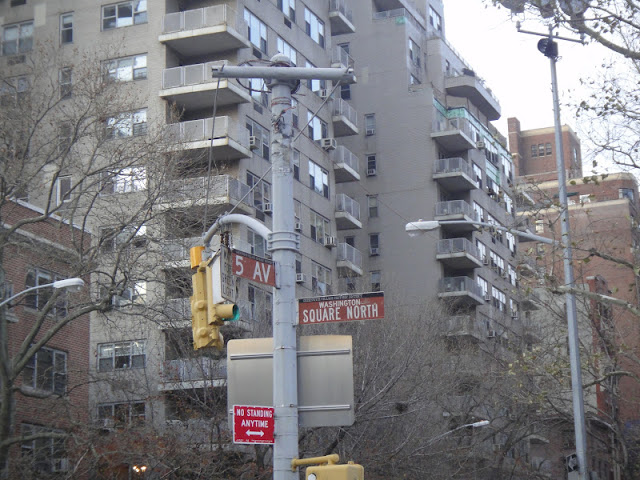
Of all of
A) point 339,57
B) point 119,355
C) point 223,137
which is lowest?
point 119,355

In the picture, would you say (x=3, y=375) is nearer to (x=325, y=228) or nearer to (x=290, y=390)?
(x=290, y=390)

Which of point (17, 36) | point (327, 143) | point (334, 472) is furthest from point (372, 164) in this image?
point (334, 472)

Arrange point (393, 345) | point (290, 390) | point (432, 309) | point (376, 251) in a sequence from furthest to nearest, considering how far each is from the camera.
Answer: point (376, 251) → point (432, 309) → point (393, 345) → point (290, 390)

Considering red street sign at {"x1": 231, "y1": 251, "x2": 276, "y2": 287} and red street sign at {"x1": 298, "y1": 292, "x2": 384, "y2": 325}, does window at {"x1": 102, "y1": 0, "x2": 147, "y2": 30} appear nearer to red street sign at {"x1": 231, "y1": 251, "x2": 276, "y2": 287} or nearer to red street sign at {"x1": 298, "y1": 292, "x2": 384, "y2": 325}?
red street sign at {"x1": 231, "y1": 251, "x2": 276, "y2": 287}

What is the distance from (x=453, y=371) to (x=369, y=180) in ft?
87.3

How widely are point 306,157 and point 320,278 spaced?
6565 millimetres

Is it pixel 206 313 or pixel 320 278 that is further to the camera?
pixel 320 278

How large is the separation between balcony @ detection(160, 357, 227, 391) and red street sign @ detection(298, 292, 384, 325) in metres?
19.3

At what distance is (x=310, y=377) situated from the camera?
10703 mm

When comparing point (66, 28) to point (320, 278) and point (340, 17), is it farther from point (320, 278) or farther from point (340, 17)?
point (320, 278)

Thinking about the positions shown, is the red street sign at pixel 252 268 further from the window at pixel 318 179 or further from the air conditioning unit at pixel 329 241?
the air conditioning unit at pixel 329 241

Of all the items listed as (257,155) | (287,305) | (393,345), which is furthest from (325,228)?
(287,305)

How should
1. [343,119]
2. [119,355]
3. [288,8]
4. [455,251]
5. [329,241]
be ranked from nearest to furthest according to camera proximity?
[119,355], [288,8], [329,241], [343,119], [455,251]

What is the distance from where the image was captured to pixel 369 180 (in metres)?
68.2
